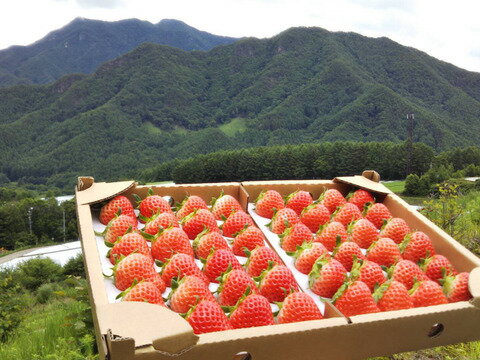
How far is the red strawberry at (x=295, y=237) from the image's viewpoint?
8.02 feet

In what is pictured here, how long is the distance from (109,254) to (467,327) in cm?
158

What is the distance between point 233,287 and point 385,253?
0.87 meters

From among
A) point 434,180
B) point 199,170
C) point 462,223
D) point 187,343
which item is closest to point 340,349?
point 187,343

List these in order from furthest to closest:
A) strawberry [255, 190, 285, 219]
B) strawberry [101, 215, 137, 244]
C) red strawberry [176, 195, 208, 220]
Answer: strawberry [255, 190, 285, 219], red strawberry [176, 195, 208, 220], strawberry [101, 215, 137, 244]

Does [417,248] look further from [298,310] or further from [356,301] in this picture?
[298,310]

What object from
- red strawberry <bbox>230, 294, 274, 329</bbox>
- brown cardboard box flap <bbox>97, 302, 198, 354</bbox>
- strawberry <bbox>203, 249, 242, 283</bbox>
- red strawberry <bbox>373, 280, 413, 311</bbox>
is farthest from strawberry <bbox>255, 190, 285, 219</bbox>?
brown cardboard box flap <bbox>97, 302, 198, 354</bbox>

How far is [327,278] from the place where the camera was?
2.06 meters

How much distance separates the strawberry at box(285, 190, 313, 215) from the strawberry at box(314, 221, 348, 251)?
1.38ft

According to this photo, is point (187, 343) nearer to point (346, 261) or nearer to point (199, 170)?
point (346, 261)

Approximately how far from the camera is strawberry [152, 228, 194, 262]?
89.2 inches

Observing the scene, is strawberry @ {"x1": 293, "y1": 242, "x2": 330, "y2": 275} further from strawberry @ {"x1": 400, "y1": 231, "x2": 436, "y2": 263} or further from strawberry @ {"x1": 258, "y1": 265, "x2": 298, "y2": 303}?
strawberry @ {"x1": 400, "y1": 231, "x2": 436, "y2": 263}

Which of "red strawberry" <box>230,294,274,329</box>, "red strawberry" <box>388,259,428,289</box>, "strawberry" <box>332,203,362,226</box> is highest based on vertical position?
"strawberry" <box>332,203,362,226</box>

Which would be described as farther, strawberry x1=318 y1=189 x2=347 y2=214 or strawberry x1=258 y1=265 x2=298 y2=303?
strawberry x1=318 y1=189 x2=347 y2=214

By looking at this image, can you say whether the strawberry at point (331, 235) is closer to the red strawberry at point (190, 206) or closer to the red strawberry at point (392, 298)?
the red strawberry at point (392, 298)
